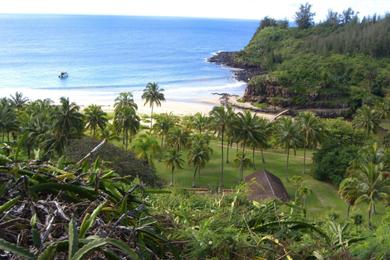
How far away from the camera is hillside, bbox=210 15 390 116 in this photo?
7888 cm

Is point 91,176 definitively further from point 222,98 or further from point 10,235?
point 222,98

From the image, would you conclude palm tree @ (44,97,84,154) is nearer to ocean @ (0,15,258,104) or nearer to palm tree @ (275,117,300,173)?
palm tree @ (275,117,300,173)

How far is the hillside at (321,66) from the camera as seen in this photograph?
78.9 meters

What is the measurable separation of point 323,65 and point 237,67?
34.3 metres

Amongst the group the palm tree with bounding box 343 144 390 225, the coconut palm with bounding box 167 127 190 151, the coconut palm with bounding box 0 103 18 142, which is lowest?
the coconut palm with bounding box 167 127 190 151

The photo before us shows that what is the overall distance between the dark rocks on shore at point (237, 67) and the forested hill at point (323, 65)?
0.84 meters

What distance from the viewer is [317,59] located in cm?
9900

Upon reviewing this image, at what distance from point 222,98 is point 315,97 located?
15840mm

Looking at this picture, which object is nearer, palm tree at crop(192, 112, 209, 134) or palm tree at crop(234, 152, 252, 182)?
palm tree at crop(234, 152, 252, 182)

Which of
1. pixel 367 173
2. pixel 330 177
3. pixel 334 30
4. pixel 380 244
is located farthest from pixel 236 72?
pixel 380 244

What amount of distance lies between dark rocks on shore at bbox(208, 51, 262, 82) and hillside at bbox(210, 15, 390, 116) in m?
0.22

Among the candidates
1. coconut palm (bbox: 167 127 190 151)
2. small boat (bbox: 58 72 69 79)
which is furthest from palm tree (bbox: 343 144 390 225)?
small boat (bbox: 58 72 69 79)

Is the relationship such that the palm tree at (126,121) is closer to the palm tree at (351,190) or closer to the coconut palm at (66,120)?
the coconut palm at (66,120)

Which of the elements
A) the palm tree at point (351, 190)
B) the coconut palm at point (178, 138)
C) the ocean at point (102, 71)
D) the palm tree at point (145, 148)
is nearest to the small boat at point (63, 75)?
the ocean at point (102, 71)
